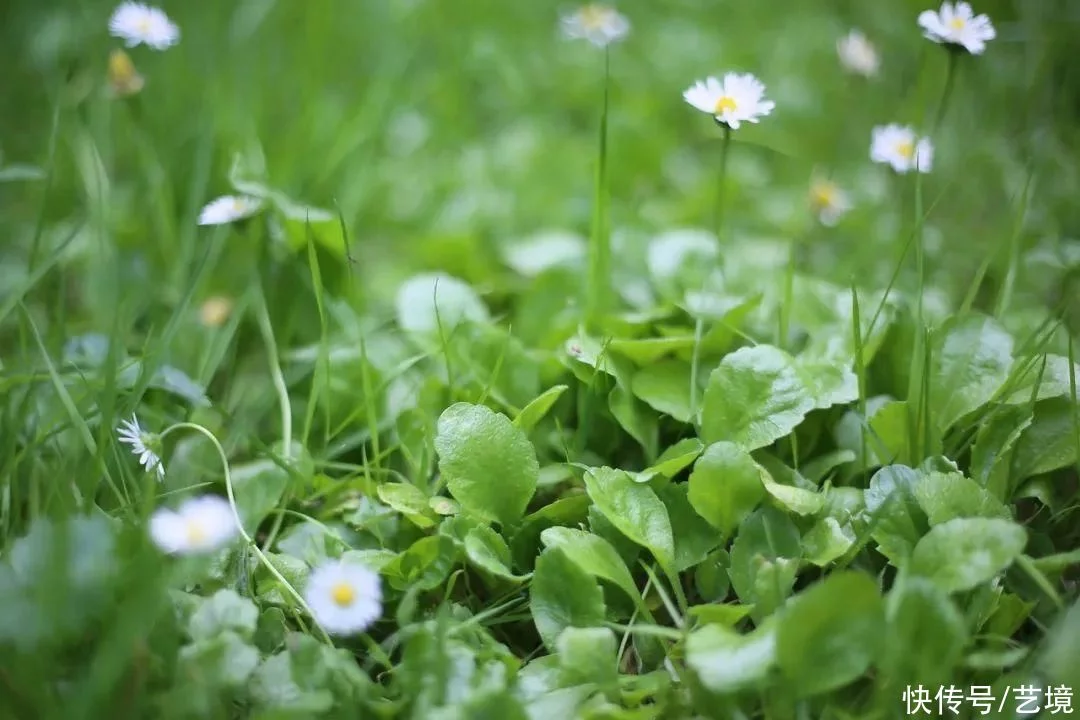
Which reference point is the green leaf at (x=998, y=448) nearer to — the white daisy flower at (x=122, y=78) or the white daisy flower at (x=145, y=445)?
the white daisy flower at (x=145, y=445)

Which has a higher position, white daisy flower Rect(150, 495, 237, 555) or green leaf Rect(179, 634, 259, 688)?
white daisy flower Rect(150, 495, 237, 555)

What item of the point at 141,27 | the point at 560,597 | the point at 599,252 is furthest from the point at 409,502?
the point at 141,27

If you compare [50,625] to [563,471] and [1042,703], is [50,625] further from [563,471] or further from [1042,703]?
[1042,703]

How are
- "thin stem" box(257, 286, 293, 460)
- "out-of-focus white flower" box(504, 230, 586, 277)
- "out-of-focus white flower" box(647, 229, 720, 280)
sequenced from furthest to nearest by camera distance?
"out-of-focus white flower" box(504, 230, 586, 277)
"out-of-focus white flower" box(647, 229, 720, 280)
"thin stem" box(257, 286, 293, 460)

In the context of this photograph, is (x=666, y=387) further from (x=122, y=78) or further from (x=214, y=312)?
(x=122, y=78)

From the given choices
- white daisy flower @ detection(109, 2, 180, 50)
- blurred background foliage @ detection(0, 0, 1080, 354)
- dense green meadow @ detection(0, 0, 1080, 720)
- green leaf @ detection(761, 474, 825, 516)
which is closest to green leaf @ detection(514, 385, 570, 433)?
dense green meadow @ detection(0, 0, 1080, 720)

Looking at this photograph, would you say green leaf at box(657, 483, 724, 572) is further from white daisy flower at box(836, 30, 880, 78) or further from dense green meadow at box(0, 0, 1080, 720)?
white daisy flower at box(836, 30, 880, 78)

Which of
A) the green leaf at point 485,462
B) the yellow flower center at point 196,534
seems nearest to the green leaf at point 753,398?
the green leaf at point 485,462
